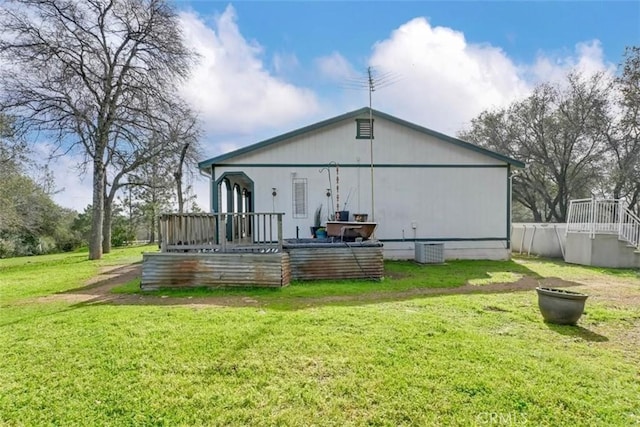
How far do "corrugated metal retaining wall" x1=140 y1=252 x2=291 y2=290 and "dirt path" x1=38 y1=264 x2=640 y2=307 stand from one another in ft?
2.02

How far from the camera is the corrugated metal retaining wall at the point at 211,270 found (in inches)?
287

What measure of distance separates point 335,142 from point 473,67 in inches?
220

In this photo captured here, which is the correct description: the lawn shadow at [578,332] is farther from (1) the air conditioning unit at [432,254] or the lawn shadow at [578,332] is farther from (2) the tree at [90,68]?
(2) the tree at [90,68]

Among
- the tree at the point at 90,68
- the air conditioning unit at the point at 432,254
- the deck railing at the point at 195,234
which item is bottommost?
the air conditioning unit at the point at 432,254

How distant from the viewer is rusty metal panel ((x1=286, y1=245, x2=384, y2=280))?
812 centimetres

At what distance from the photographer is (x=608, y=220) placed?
11336mm

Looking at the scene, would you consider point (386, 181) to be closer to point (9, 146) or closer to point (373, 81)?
point (373, 81)

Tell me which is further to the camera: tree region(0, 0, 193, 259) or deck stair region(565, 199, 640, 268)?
tree region(0, 0, 193, 259)

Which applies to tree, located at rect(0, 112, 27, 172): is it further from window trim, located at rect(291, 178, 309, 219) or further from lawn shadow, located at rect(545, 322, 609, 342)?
lawn shadow, located at rect(545, 322, 609, 342)

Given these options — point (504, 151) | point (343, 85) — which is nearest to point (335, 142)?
point (343, 85)

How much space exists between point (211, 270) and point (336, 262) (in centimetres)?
281

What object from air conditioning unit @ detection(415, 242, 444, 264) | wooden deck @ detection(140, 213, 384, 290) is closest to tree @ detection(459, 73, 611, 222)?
air conditioning unit @ detection(415, 242, 444, 264)

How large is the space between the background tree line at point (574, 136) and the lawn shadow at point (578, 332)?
60.5 feet

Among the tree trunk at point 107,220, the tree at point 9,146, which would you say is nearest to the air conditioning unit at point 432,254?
the tree trunk at point 107,220
